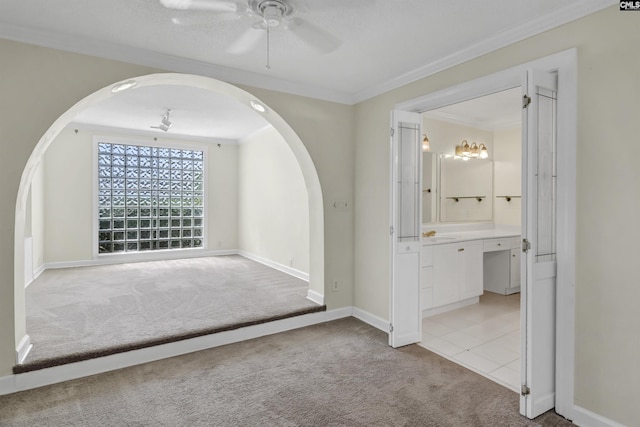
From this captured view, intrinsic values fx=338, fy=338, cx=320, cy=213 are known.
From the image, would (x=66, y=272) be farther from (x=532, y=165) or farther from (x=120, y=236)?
(x=532, y=165)

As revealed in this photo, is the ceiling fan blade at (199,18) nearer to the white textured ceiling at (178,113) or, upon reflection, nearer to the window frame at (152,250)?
the white textured ceiling at (178,113)

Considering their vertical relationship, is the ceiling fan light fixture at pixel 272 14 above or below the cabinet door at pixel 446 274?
above

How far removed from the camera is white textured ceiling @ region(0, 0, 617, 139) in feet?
6.97

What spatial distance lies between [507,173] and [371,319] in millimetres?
3391

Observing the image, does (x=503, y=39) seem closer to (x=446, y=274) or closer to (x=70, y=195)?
(x=446, y=274)

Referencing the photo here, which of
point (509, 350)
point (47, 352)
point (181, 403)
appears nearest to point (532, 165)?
point (509, 350)

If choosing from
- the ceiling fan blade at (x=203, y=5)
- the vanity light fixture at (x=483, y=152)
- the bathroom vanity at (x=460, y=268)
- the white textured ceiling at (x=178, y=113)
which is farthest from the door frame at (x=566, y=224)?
the white textured ceiling at (x=178, y=113)

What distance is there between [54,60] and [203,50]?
1.09m

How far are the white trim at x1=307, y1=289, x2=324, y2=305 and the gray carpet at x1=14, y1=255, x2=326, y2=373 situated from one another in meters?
0.09

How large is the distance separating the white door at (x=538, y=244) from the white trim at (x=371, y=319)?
4.96 feet

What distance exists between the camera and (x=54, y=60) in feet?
8.38

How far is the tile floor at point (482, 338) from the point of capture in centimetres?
277

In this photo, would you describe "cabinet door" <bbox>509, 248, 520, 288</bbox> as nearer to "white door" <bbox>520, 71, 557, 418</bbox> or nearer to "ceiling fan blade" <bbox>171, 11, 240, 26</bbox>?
"white door" <bbox>520, 71, 557, 418</bbox>

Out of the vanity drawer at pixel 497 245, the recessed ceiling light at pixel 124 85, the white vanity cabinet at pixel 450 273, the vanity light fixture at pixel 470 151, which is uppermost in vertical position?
the recessed ceiling light at pixel 124 85
